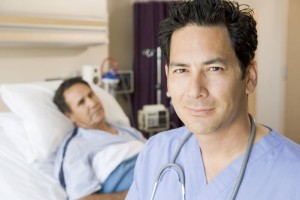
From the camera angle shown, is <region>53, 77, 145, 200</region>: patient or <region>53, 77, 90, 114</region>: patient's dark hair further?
<region>53, 77, 90, 114</region>: patient's dark hair

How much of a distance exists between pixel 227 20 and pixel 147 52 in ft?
7.65

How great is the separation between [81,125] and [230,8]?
4.37ft

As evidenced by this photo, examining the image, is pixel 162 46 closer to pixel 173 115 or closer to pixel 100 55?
pixel 100 55

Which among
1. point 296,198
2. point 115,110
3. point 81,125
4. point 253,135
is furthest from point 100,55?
point 296,198

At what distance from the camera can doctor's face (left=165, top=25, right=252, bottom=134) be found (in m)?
0.95

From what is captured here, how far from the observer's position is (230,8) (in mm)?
997

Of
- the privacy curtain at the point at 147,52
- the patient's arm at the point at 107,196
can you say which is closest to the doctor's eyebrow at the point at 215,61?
the patient's arm at the point at 107,196

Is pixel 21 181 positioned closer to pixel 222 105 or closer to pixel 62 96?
pixel 62 96

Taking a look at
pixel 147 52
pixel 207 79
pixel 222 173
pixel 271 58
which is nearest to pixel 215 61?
pixel 207 79

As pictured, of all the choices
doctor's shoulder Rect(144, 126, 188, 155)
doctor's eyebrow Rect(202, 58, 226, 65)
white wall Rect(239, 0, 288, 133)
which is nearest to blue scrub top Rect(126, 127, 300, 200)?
doctor's shoulder Rect(144, 126, 188, 155)

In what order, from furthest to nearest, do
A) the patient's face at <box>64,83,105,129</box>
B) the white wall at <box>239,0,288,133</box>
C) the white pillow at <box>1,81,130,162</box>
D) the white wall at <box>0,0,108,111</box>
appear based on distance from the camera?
the white wall at <box>239,0,288,133</box>
the white wall at <box>0,0,108,111</box>
the patient's face at <box>64,83,105,129</box>
the white pillow at <box>1,81,130,162</box>

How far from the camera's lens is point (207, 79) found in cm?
95

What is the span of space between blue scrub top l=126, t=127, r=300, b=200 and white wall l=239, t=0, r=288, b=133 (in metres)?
2.74

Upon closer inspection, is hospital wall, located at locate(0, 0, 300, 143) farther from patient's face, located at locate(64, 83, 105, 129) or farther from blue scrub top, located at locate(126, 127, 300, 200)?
blue scrub top, located at locate(126, 127, 300, 200)
